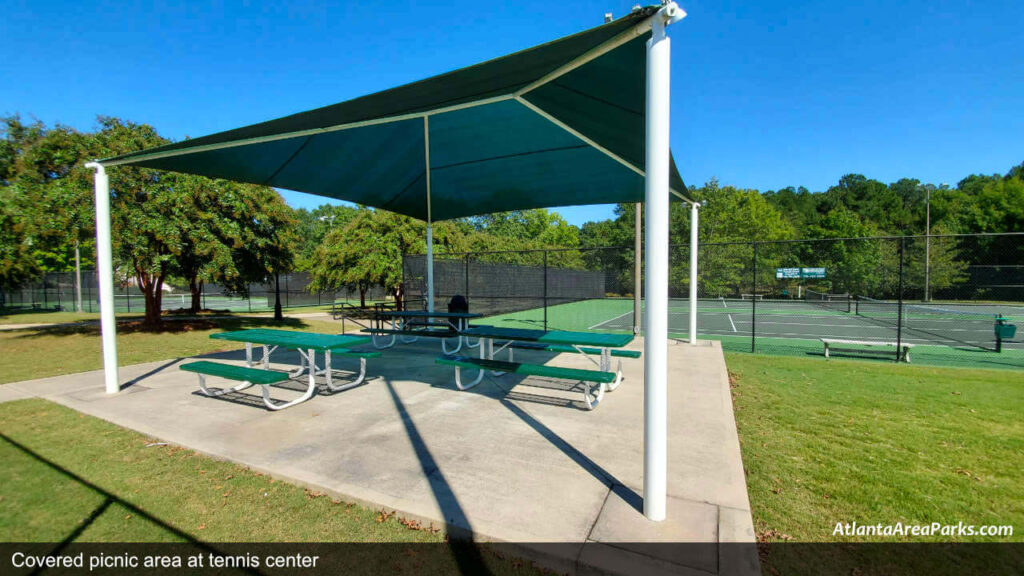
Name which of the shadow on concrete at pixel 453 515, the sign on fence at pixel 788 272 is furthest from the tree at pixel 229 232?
the sign on fence at pixel 788 272

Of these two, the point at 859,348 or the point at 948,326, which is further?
the point at 948,326

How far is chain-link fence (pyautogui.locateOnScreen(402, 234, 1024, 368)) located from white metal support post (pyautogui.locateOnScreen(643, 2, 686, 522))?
26.3 feet

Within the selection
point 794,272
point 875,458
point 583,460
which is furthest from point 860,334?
point 794,272

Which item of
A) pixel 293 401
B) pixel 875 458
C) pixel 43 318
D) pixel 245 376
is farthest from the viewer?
pixel 43 318

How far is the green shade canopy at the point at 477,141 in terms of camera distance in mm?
3596

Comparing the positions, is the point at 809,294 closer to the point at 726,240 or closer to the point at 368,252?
the point at 726,240

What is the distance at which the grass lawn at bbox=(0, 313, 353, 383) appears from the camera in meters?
8.39

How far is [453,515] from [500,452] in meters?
1.12

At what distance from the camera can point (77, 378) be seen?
7.10 m

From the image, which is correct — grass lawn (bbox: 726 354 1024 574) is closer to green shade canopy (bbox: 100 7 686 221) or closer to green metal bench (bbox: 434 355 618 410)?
green metal bench (bbox: 434 355 618 410)

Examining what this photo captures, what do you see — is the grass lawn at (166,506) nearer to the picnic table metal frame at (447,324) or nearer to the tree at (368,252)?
the picnic table metal frame at (447,324)

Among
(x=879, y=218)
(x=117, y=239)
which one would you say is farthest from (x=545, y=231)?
(x=117, y=239)

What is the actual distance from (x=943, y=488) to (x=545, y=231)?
5964cm

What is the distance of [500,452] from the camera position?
3.86 metres
